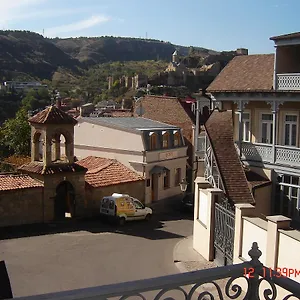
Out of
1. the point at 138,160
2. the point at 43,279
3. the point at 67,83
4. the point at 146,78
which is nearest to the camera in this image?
the point at 43,279

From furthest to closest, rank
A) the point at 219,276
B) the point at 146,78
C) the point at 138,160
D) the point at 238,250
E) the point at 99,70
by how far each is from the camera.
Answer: the point at 99,70, the point at 146,78, the point at 138,160, the point at 238,250, the point at 219,276

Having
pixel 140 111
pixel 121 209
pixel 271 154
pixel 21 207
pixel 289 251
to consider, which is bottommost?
pixel 121 209

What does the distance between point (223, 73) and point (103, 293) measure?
21.4m

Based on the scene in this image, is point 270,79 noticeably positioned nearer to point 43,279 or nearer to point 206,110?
point 206,110

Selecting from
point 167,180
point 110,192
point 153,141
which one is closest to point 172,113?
point 167,180

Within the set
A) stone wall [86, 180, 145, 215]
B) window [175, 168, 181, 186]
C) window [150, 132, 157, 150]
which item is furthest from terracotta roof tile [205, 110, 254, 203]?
window [175, 168, 181, 186]

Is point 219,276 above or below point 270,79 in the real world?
below

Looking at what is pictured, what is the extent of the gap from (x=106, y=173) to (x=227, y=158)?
9958 mm

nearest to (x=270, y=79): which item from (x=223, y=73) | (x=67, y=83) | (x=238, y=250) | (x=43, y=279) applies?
(x=223, y=73)

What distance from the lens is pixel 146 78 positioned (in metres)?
112

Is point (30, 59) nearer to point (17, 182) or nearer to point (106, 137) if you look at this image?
point (106, 137)

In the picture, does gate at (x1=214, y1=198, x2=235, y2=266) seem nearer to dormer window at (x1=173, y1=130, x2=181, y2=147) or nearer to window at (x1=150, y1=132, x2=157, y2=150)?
window at (x1=150, y1=132, x2=157, y2=150)

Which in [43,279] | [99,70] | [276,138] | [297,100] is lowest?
[43,279]

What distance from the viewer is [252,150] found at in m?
20.8
